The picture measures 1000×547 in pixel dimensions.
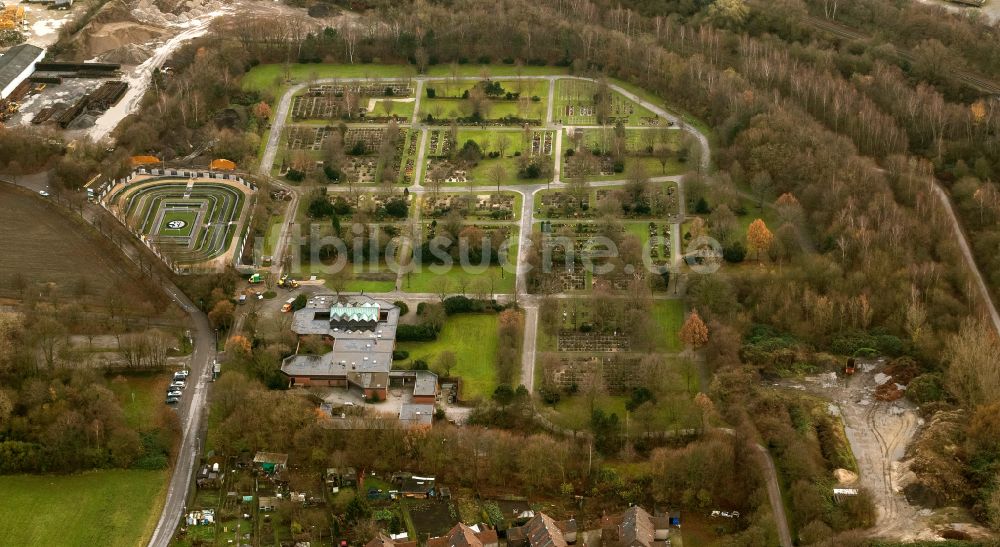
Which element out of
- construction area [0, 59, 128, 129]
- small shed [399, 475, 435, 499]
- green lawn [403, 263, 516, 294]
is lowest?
small shed [399, 475, 435, 499]

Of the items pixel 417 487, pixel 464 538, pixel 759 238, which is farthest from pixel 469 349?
pixel 759 238

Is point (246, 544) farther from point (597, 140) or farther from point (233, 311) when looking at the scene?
point (597, 140)

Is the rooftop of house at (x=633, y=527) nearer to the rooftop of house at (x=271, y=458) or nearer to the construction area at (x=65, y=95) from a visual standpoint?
the rooftop of house at (x=271, y=458)

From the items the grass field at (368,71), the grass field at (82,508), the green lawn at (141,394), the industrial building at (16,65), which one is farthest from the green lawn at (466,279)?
the industrial building at (16,65)

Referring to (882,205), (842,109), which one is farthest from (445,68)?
(882,205)

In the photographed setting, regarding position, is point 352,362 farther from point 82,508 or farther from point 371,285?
point 82,508

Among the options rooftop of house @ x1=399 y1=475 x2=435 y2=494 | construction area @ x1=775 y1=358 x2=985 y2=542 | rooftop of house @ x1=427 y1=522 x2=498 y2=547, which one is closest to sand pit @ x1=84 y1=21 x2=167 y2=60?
rooftop of house @ x1=399 y1=475 x2=435 y2=494

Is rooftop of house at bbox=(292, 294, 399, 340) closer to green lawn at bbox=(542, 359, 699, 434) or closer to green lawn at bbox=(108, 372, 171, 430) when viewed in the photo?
green lawn at bbox=(108, 372, 171, 430)
